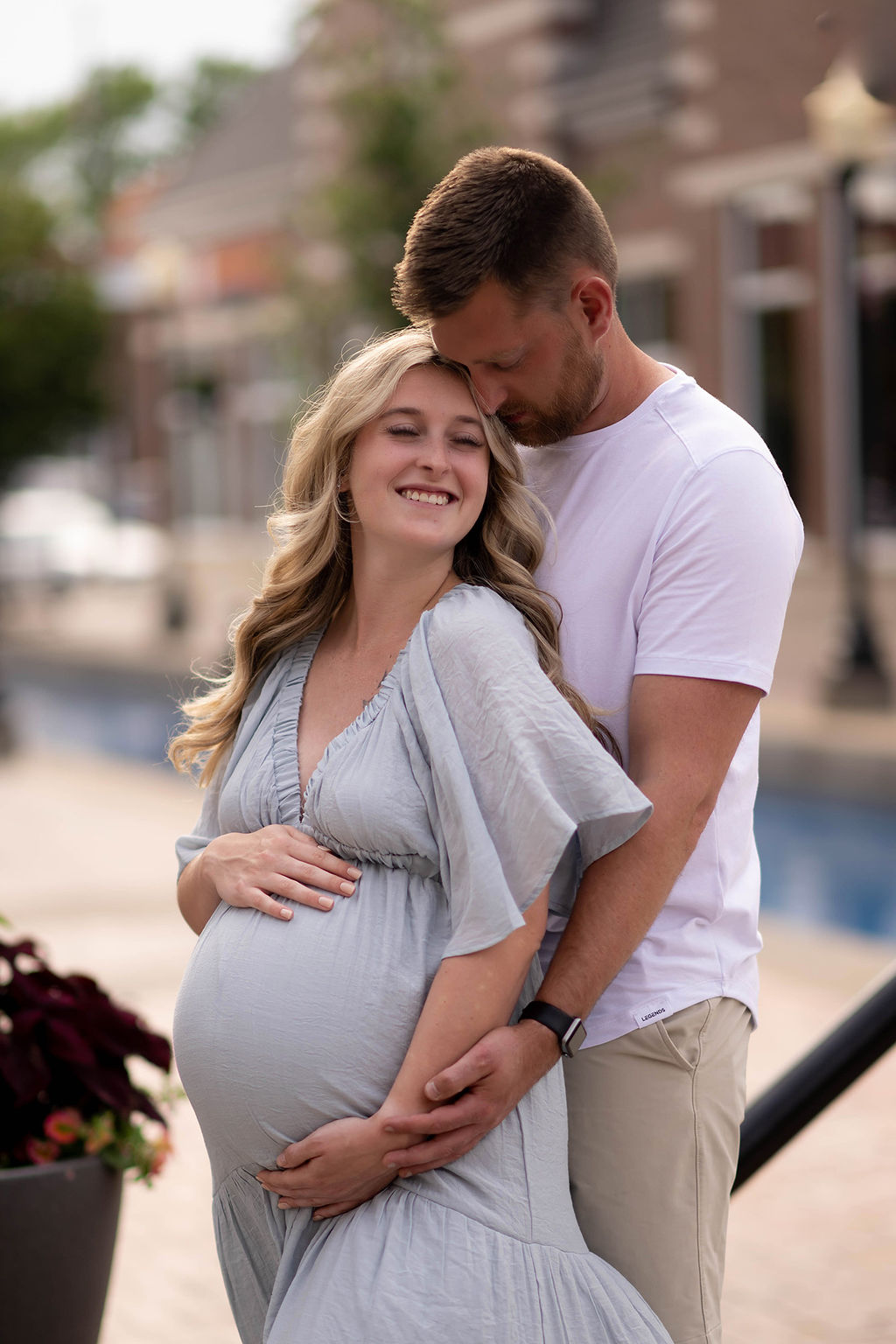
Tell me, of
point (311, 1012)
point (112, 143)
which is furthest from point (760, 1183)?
point (112, 143)

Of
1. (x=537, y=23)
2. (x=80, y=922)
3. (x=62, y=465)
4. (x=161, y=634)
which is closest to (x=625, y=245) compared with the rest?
(x=537, y=23)

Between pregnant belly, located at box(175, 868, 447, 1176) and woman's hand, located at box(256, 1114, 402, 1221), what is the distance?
0.04 metres

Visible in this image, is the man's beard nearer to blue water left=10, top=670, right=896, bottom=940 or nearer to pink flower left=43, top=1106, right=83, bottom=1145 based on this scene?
pink flower left=43, top=1106, right=83, bottom=1145

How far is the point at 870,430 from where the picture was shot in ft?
53.5

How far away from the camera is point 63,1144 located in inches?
106

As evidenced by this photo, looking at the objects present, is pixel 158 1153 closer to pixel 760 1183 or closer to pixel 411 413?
pixel 411 413

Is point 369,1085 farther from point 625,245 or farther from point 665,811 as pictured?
point 625,245

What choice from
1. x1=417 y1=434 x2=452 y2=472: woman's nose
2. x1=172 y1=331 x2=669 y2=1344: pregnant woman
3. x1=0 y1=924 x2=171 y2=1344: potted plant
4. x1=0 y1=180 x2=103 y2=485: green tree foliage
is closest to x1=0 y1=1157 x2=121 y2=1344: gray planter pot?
x1=0 y1=924 x2=171 y2=1344: potted plant

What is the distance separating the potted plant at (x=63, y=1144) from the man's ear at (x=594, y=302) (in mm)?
1490

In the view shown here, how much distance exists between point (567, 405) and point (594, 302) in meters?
0.15

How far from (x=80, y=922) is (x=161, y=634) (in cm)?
1273

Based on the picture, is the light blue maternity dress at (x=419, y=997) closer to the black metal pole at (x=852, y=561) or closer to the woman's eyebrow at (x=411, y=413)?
the woman's eyebrow at (x=411, y=413)

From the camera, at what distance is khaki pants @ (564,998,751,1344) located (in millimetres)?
2137

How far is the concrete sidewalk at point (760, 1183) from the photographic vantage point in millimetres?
3527
